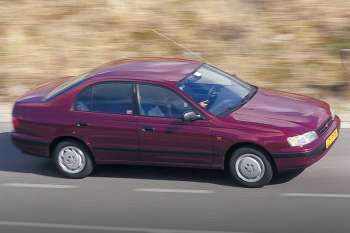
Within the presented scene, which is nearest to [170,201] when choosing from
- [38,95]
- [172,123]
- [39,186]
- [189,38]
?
[172,123]

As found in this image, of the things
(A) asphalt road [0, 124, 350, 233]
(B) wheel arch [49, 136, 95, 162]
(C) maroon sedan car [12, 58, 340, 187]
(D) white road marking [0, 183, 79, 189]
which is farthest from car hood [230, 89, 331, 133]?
(D) white road marking [0, 183, 79, 189]

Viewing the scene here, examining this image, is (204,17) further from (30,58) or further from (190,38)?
(30,58)

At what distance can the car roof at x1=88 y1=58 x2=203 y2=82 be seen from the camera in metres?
10.3

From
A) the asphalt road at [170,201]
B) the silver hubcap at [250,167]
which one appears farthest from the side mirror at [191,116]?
the asphalt road at [170,201]

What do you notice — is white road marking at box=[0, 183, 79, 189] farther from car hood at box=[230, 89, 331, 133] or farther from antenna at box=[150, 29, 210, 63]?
antenna at box=[150, 29, 210, 63]

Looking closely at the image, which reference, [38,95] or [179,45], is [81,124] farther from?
[179,45]

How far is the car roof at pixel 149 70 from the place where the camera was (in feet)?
33.7

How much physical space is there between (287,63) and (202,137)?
5775 mm

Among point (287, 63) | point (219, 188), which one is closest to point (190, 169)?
point (219, 188)

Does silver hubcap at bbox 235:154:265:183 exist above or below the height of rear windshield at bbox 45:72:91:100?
below

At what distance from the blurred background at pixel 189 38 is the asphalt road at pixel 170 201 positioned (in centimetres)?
407

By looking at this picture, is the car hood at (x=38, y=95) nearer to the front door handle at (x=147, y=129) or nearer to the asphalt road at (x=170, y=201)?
the asphalt road at (x=170, y=201)

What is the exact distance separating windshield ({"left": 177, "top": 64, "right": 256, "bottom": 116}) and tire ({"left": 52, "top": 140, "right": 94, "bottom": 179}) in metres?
1.59

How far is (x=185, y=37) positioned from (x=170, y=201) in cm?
732
